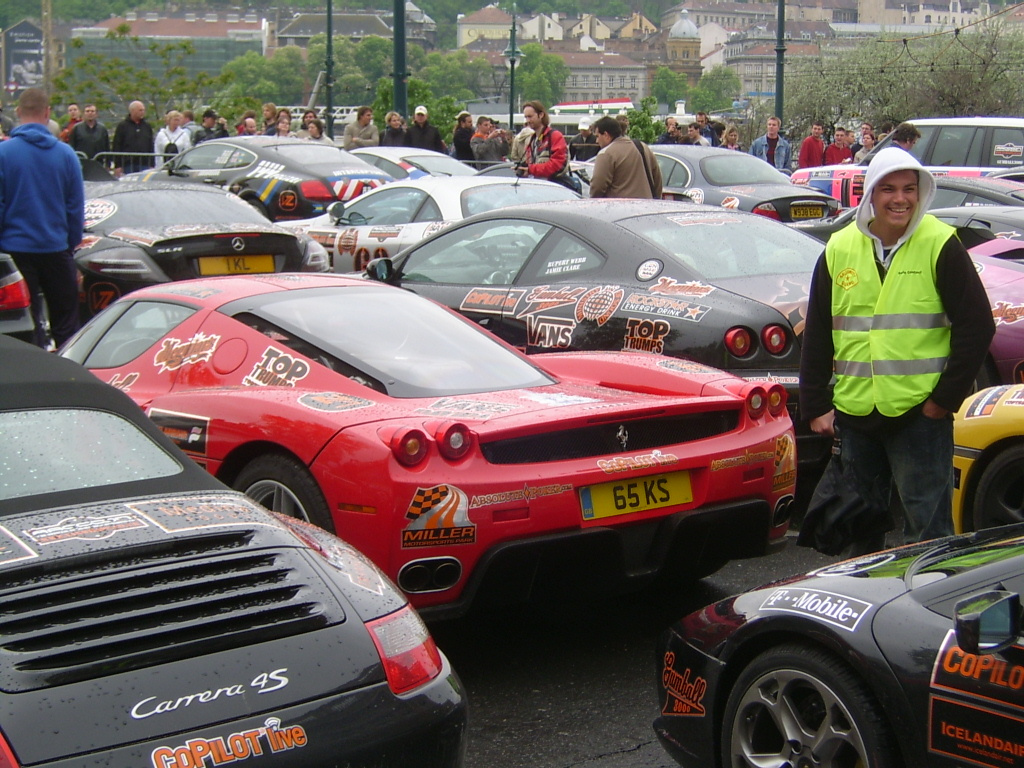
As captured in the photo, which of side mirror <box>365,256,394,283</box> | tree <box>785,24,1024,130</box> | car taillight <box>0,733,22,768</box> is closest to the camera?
car taillight <box>0,733,22,768</box>

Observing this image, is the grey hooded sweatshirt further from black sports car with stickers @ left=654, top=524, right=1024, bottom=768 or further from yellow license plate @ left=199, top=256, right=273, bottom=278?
yellow license plate @ left=199, top=256, right=273, bottom=278

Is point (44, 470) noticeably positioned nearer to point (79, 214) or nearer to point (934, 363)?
point (934, 363)

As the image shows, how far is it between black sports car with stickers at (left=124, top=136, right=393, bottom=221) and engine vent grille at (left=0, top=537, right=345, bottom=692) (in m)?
13.3

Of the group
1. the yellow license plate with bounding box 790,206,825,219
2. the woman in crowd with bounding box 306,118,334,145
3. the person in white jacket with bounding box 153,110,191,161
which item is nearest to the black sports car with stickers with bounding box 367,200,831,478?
the yellow license plate with bounding box 790,206,825,219

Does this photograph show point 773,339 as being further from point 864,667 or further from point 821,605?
point 864,667

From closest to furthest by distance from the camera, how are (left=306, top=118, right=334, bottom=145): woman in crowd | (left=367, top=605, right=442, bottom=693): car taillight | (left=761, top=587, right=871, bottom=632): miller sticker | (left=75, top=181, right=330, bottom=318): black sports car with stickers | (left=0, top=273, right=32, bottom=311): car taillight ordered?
(left=367, top=605, right=442, bottom=693): car taillight
(left=761, top=587, right=871, bottom=632): miller sticker
(left=0, top=273, right=32, bottom=311): car taillight
(left=75, top=181, right=330, bottom=318): black sports car with stickers
(left=306, top=118, right=334, bottom=145): woman in crowd

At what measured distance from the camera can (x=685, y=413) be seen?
4703 millimetres

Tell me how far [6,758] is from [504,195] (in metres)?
10.1

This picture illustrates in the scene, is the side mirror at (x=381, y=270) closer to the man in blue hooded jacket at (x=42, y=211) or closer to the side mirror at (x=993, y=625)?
the man in blue hooded jacket at (x=42, y=211)

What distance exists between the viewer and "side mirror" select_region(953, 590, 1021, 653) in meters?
2.78

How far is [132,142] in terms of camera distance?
2111 centimetres

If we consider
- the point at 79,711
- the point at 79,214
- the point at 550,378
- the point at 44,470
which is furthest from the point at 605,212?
the point at 79,711

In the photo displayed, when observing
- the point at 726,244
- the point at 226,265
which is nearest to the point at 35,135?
the point at 226,265

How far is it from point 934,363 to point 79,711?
2.91 m
